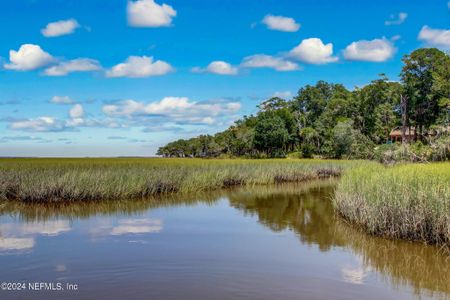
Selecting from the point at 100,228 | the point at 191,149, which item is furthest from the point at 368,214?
the point at 191,149

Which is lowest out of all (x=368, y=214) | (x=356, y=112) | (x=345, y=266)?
(x=345, y=266)

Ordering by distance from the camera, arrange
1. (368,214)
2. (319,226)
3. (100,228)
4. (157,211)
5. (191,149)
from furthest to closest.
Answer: (191,149), (157,211), (319,226), (100,228), (368,214)

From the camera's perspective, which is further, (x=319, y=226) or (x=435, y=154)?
(x=435, y=154)

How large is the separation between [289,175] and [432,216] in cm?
2089

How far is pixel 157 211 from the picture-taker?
14.8 m

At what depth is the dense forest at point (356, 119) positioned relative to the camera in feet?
163

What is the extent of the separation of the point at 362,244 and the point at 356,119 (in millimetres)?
57640

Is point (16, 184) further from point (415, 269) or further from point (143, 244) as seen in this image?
point (415, 269)

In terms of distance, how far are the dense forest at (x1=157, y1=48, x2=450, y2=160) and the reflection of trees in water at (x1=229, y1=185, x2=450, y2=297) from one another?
2267cm

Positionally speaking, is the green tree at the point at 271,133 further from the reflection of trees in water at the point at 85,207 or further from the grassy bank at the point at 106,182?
the reflection of trees in water at the point at 85,207

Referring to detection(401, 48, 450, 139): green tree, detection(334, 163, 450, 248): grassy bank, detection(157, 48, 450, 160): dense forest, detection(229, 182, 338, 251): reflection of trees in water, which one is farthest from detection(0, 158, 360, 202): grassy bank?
detection(401, 48, 450, 139): green tree

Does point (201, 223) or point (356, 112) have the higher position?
point (356, 112)

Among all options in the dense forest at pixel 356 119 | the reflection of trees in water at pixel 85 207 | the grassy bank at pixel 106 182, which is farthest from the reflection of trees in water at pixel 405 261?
the dense forest at pixel 356 119

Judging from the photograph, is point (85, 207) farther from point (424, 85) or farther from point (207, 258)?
point (424, 85)
